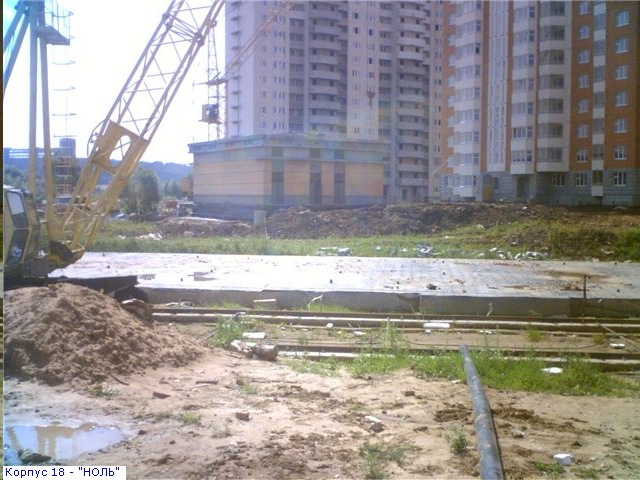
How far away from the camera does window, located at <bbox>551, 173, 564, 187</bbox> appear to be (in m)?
28.0

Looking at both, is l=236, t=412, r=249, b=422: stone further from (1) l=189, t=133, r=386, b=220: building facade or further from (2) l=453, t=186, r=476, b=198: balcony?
(2) l=453, t=186, r=476, b=198: balcony

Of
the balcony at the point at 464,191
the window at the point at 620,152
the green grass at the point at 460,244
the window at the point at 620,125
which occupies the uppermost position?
the window at the point at 620,125

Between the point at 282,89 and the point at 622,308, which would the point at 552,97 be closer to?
the point at 282,89

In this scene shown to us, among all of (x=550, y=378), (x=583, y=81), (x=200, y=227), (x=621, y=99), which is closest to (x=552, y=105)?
(x=583, y=81)

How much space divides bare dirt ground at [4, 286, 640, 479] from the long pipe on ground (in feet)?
0.36

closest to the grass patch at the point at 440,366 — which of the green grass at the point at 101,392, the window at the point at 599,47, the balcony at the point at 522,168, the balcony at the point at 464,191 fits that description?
the green grass at the point at 101,392

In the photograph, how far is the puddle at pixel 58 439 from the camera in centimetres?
458

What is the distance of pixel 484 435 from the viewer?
4.68m

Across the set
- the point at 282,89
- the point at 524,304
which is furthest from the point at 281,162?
A: the point at 524,304

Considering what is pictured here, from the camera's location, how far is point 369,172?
29438mm

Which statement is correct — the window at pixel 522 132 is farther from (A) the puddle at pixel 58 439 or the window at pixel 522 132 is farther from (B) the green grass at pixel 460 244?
(A) the puddle at pixel 58 439

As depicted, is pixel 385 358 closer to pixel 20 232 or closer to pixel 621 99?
pixel 20 232

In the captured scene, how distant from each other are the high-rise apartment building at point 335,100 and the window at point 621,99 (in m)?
10.1

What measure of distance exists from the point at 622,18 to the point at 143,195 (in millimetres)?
16175
